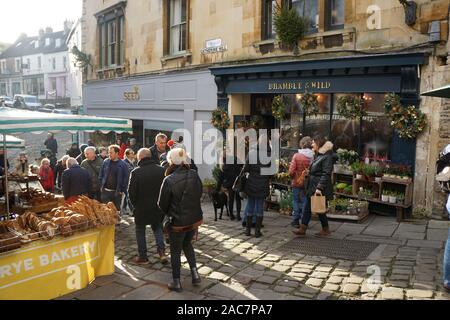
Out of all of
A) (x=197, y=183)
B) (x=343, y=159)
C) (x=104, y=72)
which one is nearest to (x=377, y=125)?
(x=343, y=159)

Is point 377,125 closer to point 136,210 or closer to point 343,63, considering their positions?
point 343,63

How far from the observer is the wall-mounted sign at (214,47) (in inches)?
501

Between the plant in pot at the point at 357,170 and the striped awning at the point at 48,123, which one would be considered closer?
the striped awning at the point at 48,123

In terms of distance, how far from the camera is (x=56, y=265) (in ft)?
16.8

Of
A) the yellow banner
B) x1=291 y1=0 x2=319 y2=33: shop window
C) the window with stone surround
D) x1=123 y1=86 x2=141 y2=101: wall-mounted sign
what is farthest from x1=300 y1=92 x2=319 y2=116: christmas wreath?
the window with stone surround

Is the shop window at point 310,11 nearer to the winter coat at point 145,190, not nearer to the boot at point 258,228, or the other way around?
the boot at point 258,228

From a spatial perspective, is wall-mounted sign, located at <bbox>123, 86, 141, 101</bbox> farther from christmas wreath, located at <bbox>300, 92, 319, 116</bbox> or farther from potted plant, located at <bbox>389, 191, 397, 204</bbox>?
potted plant, located at <bbox>389, 191, 397, 204</bbox>

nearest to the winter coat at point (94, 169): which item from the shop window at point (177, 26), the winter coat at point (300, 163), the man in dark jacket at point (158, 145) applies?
the man in dark jacket at point (158, 145)

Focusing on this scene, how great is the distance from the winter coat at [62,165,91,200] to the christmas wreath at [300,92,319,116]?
18.0 feet

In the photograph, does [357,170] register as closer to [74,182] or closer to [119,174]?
[119,174]

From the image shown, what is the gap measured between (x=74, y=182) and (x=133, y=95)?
1020 cm

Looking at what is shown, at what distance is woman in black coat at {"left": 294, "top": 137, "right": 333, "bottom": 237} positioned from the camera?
23.5 ft

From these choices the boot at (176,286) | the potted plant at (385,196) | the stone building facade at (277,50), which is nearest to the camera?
the boot at (176,286)

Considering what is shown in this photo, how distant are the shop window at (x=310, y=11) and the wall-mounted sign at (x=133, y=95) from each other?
8428mm
